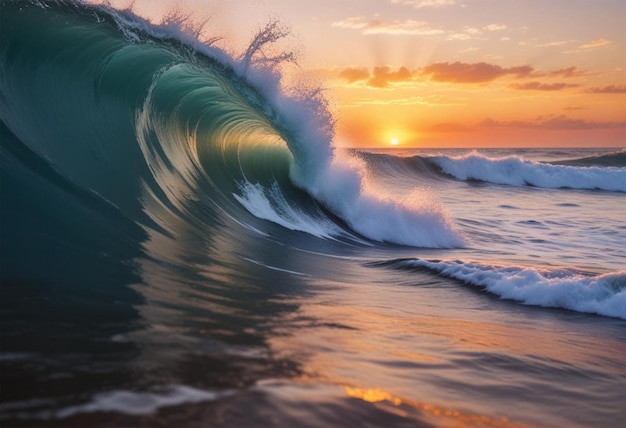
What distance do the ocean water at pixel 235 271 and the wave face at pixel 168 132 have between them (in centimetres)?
4

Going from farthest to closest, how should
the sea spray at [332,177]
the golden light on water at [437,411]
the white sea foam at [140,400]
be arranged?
the sea spray at [332,177] < the golden light on water at [437,411] < the white sea foam at [140,400]

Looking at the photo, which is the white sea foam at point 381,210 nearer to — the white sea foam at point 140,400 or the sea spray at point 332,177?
the sea spray at point 332,177

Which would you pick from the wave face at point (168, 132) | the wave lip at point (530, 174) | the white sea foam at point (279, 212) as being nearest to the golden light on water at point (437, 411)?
the wave face at point (168, 132)

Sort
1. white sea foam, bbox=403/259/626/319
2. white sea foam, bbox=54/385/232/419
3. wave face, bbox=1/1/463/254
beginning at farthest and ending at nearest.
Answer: wave face, bbox=1/1/463/254 → white sea foam, bbox=403/259/626/319 → white sea foam, bbox=54/385/232/419

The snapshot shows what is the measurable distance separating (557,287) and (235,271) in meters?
3.10

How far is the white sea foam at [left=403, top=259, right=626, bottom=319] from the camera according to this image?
5645 millimetres

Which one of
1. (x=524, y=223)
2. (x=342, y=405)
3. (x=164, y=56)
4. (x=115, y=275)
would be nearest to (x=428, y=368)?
(x=342, y=405)

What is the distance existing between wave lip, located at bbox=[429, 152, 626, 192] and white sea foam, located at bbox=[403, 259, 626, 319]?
24.8m

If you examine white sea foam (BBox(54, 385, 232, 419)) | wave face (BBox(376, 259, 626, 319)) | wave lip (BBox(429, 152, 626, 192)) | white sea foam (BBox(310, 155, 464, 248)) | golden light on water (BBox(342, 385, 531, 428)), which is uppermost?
wave lip (BBox(429, 152, 626, 192))

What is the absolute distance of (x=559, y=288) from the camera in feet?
19.4

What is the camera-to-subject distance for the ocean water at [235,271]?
2508 millimetres

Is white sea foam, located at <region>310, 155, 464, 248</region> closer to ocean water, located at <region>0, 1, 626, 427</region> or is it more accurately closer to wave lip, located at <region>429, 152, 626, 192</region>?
ocean water, located at <region>0, 1, 626, 427</region>

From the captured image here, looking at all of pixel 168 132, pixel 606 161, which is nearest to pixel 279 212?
pixel 168 132

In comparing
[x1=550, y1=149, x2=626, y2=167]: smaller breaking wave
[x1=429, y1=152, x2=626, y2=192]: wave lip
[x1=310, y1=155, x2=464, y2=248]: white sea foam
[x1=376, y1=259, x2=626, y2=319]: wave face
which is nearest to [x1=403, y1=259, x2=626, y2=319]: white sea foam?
[x1=376, y1=259, x2=626, y2=319]: wave face
